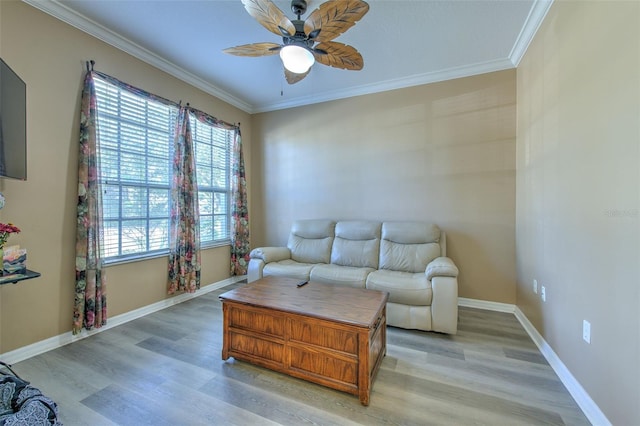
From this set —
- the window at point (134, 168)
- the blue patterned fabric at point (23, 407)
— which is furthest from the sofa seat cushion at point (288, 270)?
the blue patterned fabric at point (23, 407)

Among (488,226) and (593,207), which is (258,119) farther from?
(593,207)

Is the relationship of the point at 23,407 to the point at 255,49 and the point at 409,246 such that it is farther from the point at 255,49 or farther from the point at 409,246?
the point at 409,246

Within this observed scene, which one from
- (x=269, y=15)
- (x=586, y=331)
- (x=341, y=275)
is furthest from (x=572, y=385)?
(x=269, y=15)

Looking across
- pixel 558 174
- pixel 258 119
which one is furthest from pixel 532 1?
pixel 258 119

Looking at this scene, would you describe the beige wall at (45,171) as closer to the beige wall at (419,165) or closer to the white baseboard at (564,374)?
the beige wall at (419,165)

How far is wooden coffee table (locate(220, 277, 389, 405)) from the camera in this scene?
1.62 m

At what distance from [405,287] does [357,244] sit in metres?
0.97

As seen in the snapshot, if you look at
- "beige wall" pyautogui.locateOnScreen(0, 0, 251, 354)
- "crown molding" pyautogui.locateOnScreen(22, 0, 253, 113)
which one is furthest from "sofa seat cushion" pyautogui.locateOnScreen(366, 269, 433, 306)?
"crown molding" pyautogui.locateOnScreen(22, 0, 253, 113)

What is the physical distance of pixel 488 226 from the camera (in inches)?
120

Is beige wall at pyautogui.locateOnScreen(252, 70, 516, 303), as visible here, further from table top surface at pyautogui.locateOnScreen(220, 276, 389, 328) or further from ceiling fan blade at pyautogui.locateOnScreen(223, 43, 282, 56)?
ceiling fan blade at pyautogui.locateOnScreen(223, 43, 282, 56)

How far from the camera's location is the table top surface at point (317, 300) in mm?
1693

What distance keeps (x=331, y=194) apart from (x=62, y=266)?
9.98 feet

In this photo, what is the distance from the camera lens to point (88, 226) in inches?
91.0

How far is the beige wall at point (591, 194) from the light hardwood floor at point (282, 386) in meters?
0.34
